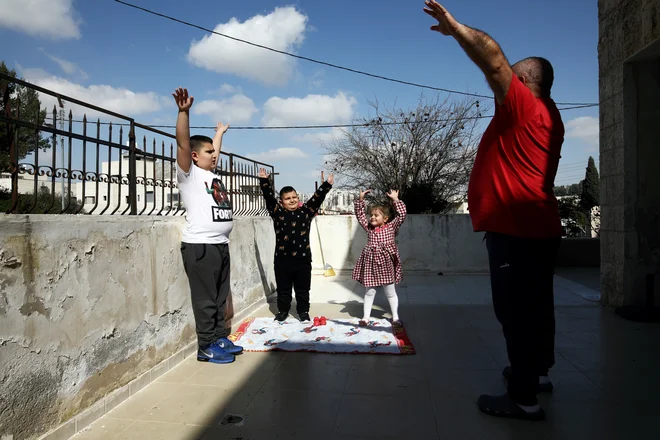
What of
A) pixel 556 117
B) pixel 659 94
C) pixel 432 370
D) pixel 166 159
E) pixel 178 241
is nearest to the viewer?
pixel 556 117

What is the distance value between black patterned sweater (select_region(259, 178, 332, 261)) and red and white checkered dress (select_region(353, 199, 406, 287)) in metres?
0.56

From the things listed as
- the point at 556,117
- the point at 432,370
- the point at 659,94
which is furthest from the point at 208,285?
the point at 659,94

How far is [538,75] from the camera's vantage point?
235 centimetres

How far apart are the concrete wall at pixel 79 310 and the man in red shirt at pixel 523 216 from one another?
7.52 feet

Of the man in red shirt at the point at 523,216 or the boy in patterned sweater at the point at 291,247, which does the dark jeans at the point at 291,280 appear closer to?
the boy in patterned sweater at the point at 291,247

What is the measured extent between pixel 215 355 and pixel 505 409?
2176 millimetres

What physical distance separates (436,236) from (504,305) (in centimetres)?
642

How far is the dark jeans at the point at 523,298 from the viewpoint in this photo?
239 centimetres

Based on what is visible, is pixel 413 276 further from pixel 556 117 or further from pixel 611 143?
pixel 556 117

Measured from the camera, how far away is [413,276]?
8297 mm

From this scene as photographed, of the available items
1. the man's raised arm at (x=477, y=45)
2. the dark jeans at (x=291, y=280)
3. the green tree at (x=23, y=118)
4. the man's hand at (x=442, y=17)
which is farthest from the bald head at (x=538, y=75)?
the dark jeans at (x=291, y=280)

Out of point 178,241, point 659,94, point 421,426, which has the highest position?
point 659,94

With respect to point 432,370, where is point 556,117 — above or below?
above

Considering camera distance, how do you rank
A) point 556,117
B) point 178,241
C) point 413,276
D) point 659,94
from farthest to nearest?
point 413,276, point 659,94, point 178,241, point 556,117
